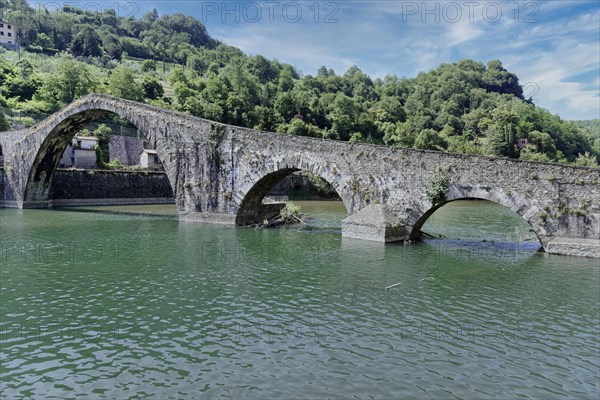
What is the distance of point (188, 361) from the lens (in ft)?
27.0

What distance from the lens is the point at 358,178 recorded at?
2277 centimetres

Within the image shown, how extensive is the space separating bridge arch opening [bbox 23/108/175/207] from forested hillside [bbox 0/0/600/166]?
1155 cm

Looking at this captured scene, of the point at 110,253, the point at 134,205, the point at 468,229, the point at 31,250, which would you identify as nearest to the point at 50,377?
the point at 110,253

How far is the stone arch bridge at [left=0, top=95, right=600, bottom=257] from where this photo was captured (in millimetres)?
18000

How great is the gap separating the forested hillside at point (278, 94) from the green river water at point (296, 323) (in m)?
58.3

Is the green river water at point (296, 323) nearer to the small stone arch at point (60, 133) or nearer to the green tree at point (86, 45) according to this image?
the small stone arch at point (60, 133)

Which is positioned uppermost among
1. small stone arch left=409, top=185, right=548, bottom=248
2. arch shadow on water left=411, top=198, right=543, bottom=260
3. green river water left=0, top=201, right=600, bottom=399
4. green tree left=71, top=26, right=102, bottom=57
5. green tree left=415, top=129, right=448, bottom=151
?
green tree left=71, top=26, right=102, bottom=57

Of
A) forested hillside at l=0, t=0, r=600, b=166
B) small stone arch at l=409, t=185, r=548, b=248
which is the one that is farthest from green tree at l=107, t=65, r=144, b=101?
small stone arch at l=409, t=185, r=548, b=248

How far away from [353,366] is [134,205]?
1680 inches

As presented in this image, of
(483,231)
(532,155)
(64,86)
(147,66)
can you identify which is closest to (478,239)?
(483,231)

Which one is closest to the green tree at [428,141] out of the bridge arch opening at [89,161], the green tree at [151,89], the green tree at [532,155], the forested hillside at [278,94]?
the forested hillside at [278,94]

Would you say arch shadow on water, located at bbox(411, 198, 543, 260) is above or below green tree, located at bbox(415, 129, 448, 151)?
below

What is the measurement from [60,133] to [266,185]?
21.6 m

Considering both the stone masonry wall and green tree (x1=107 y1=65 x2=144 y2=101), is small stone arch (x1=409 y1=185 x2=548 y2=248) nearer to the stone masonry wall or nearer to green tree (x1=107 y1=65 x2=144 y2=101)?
the stone masonry wall
